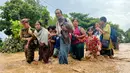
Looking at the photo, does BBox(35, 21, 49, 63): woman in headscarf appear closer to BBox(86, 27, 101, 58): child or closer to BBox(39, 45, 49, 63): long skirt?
BBox(39, 45, 49, 63): long skirt

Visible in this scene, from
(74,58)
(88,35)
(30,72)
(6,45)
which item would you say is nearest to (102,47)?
(88,35)

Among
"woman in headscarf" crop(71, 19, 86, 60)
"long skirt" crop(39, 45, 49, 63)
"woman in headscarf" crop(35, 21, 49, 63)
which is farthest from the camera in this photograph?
"woman in headscarf" crop(71, 19, 86, 60)

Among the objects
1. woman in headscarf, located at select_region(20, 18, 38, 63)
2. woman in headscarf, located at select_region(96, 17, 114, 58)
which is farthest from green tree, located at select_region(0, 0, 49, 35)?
woman in headscarf, located at select_region(20, 18, 38, 63)

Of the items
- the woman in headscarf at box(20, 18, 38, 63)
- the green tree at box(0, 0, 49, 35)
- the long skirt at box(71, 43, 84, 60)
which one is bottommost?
the long skirt at box(71, 43, 84, 60)

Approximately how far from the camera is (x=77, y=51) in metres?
9.39

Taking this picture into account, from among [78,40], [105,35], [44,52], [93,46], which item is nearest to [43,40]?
[44,52]

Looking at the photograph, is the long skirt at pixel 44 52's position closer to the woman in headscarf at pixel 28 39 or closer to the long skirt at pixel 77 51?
the woman in headscarf at pixel 28 39

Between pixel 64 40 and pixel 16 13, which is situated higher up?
pixel 16 13

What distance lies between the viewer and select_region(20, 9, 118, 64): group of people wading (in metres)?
8.05

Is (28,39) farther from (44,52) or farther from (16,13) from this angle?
(16,13)

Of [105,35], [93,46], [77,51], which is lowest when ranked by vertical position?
[77,51]

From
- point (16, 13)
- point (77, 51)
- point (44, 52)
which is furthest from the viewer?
point (16, 13)

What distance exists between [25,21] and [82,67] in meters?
2.14

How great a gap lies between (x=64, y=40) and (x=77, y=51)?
1.48 m
